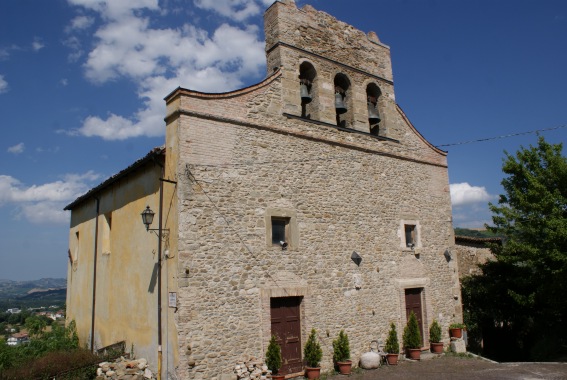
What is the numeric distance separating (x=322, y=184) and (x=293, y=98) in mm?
2599

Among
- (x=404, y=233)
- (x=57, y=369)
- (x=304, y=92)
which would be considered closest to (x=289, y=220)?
(x=304, y=92)

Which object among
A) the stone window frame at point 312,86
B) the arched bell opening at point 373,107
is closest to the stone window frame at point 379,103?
the arched bell opening at point 373,107

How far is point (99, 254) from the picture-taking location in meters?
14.8

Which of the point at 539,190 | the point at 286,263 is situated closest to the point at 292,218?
the point at 286,263

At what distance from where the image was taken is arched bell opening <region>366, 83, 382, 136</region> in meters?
14.8

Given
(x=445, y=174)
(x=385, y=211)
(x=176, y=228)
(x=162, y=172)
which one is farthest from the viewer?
(x=445, y=174)

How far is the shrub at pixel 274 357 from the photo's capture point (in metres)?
10.4

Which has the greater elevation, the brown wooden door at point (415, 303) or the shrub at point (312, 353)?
the brown wooden door at point (415, 303)

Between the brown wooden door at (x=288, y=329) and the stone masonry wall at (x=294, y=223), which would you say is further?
the brown wooden door at (x=288, y=329)

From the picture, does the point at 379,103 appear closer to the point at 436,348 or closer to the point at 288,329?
the point at 288,329

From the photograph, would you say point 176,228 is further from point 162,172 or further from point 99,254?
point 99,254

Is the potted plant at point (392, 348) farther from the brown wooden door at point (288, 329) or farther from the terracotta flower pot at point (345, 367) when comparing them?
the brown wooden door at point (288, 329)

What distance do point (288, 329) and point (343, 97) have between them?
24.5 ft

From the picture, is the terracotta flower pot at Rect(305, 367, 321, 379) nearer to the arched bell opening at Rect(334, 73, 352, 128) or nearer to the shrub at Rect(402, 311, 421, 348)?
the shrub at Rect(402, 311, 421, 348)
